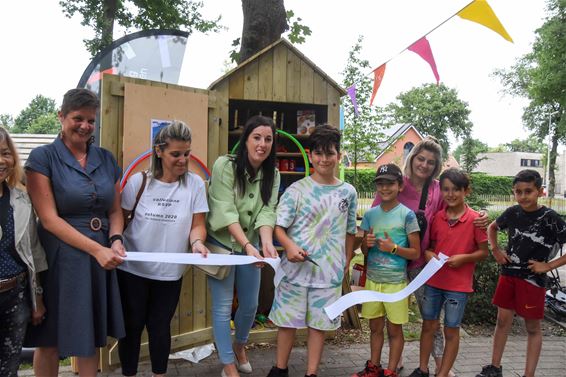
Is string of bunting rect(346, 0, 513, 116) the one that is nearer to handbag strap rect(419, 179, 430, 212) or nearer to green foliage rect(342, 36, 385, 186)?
handbag strap rect(419, 179, 430, 212)

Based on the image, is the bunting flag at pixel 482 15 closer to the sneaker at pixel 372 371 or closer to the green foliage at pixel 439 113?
the sneaker at pixel 372 371

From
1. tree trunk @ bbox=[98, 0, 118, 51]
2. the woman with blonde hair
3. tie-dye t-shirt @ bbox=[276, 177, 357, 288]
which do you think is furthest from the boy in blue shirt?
tree trunk @ bbox=[98, 0, 118, 51]

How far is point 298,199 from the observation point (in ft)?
9.95

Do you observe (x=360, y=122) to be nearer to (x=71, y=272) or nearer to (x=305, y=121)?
(x=305, y=121)

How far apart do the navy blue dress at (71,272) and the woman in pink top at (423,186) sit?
1.99 m

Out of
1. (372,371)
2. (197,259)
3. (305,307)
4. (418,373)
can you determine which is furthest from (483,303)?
(197,259)

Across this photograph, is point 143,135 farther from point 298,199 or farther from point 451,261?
point 451,261

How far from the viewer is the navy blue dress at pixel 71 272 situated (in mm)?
2408

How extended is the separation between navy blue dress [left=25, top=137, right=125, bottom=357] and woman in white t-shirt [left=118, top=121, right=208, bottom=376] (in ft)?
0.77

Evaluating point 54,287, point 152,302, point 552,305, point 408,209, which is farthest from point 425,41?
point 54,287

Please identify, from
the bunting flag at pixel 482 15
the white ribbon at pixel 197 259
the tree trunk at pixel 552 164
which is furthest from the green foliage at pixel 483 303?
the tree trunk at pixel 552 164

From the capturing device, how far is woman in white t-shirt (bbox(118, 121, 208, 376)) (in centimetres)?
274

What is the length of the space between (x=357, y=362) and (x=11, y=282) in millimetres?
2813

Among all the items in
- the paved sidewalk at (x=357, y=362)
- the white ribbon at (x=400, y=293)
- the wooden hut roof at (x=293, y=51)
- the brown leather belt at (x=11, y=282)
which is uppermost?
the wooden hut roof at (x=293, y=51)
